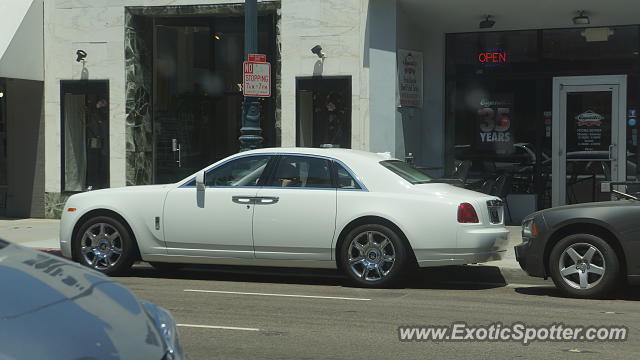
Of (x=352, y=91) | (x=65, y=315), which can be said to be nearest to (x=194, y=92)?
(x=352, y=91)

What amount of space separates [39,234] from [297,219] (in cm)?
704

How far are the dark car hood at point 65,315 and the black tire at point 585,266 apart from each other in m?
6.22

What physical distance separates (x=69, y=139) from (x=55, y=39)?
6.45ft

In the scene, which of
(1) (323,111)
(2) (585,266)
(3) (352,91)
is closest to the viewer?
(2) (585,266)

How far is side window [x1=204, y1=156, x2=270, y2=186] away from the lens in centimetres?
1022

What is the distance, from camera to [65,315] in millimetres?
3041

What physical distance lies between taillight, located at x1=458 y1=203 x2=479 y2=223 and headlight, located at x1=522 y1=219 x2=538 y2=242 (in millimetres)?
506

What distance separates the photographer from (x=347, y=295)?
9219mm

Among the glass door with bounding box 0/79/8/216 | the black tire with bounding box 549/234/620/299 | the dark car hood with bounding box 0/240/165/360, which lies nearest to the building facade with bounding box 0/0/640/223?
the glass door with bounding box 0/79/8/216

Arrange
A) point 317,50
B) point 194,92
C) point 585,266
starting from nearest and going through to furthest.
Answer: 1. point 585,266
2. point 317,50
3. point 194,92

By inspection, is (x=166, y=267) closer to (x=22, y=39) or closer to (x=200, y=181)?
(x=200, y=181)

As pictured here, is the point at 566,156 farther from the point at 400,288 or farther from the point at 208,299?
the point at 208,299

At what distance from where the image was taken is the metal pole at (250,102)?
13016 millimetres

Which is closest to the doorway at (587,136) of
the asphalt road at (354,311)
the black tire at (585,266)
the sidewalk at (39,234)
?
the sidewalk at (39,234)
